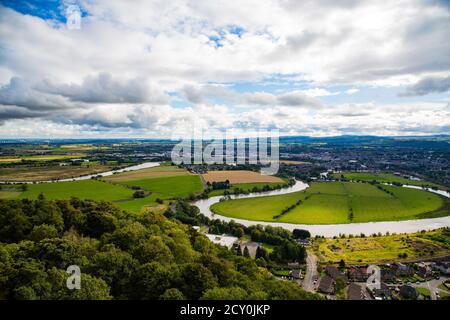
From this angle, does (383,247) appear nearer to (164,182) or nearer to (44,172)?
(164,182)

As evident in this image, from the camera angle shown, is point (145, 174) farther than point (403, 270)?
Yes

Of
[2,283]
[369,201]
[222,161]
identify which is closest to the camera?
[2,283]

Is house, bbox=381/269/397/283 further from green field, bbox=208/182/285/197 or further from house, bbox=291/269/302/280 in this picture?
green field, bbox=208/182/285/197

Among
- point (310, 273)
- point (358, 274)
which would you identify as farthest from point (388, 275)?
point (310, 273)

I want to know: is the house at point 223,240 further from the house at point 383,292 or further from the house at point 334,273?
the house at point 383,292

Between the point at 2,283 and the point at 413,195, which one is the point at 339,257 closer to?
the point at 2,283
